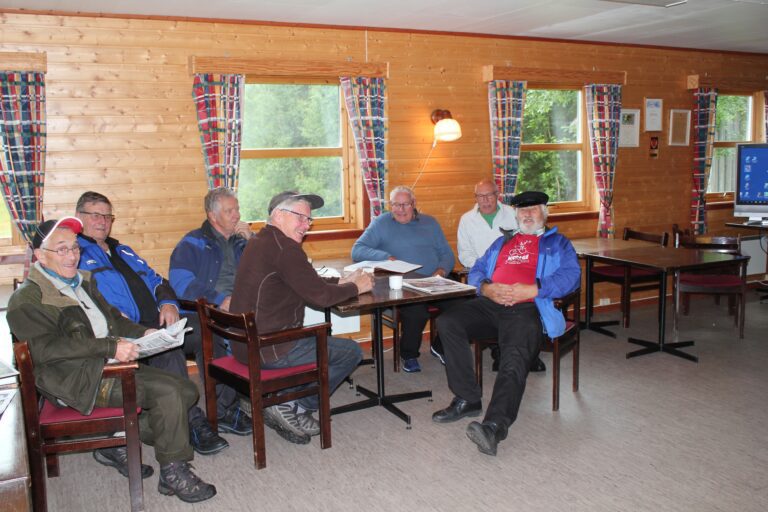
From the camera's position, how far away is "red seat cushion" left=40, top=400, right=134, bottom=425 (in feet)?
9.01

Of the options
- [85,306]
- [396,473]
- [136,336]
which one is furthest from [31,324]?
[396,473]

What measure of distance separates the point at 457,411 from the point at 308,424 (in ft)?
2.72

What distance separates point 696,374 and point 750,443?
3.75 ft

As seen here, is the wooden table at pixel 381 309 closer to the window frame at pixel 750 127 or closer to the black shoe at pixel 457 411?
the black shoe at pixel 457 411

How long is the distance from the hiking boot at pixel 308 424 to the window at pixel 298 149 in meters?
1.96

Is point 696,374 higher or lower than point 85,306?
lower

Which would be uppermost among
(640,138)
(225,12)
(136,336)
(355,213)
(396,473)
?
A: (225,12)

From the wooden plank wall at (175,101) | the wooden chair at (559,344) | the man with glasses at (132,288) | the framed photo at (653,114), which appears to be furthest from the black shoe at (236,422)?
the framed photo at (653,114)

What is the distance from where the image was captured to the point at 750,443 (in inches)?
135

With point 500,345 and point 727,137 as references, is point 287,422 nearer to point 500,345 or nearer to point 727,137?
point 500,345

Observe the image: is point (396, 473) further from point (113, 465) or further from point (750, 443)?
point (750, 443)

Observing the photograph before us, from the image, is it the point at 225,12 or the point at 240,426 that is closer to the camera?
the point at 240,426

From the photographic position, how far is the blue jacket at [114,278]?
353 cm

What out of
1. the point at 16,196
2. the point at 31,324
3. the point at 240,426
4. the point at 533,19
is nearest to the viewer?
the point at 31,324
